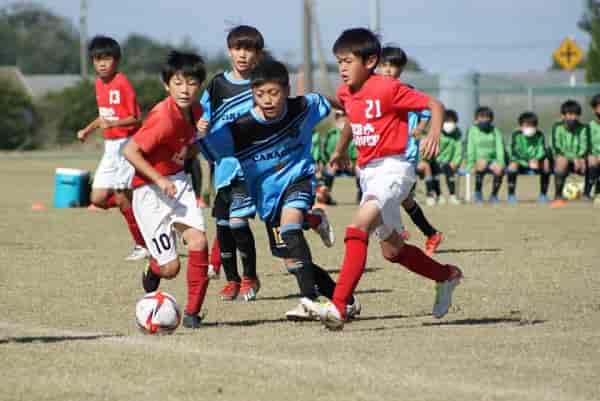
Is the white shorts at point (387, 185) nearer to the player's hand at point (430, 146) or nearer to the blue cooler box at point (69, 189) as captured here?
the player's hand at point (430, 146)

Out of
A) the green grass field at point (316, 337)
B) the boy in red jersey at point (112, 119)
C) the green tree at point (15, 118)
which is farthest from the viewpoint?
the green tree at point (15, 118)

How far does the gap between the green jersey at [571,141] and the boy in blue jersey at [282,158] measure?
13864 mm

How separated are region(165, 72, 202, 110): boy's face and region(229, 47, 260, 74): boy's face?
45.4 inches

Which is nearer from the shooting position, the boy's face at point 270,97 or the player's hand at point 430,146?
the player's hand at point 430,146

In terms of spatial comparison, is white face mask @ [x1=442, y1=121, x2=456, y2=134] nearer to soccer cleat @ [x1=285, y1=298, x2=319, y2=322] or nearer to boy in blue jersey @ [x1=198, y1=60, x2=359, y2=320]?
boy in blue jersey @ [x1=198, y1=60, x2=359, y2=320]

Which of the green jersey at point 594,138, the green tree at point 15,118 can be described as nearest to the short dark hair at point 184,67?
the green jersey at point 594,138

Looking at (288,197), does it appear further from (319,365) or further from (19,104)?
(19,104)

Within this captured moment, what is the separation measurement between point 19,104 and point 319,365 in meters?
44.5

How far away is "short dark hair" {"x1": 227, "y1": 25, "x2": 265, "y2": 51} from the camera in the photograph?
883cm

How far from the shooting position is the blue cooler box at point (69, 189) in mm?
20125

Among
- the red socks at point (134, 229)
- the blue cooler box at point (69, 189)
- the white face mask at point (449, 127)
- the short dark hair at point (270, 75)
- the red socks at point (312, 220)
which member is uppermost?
the short dark hair at point (270, 75)

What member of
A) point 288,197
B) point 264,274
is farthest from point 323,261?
point 288,197

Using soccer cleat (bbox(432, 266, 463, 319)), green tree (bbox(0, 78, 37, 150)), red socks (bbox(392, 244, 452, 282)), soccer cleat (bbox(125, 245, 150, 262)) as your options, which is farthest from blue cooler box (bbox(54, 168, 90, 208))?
green tree (bbox(0, 78, 37, 150))

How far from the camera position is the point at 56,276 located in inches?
418
